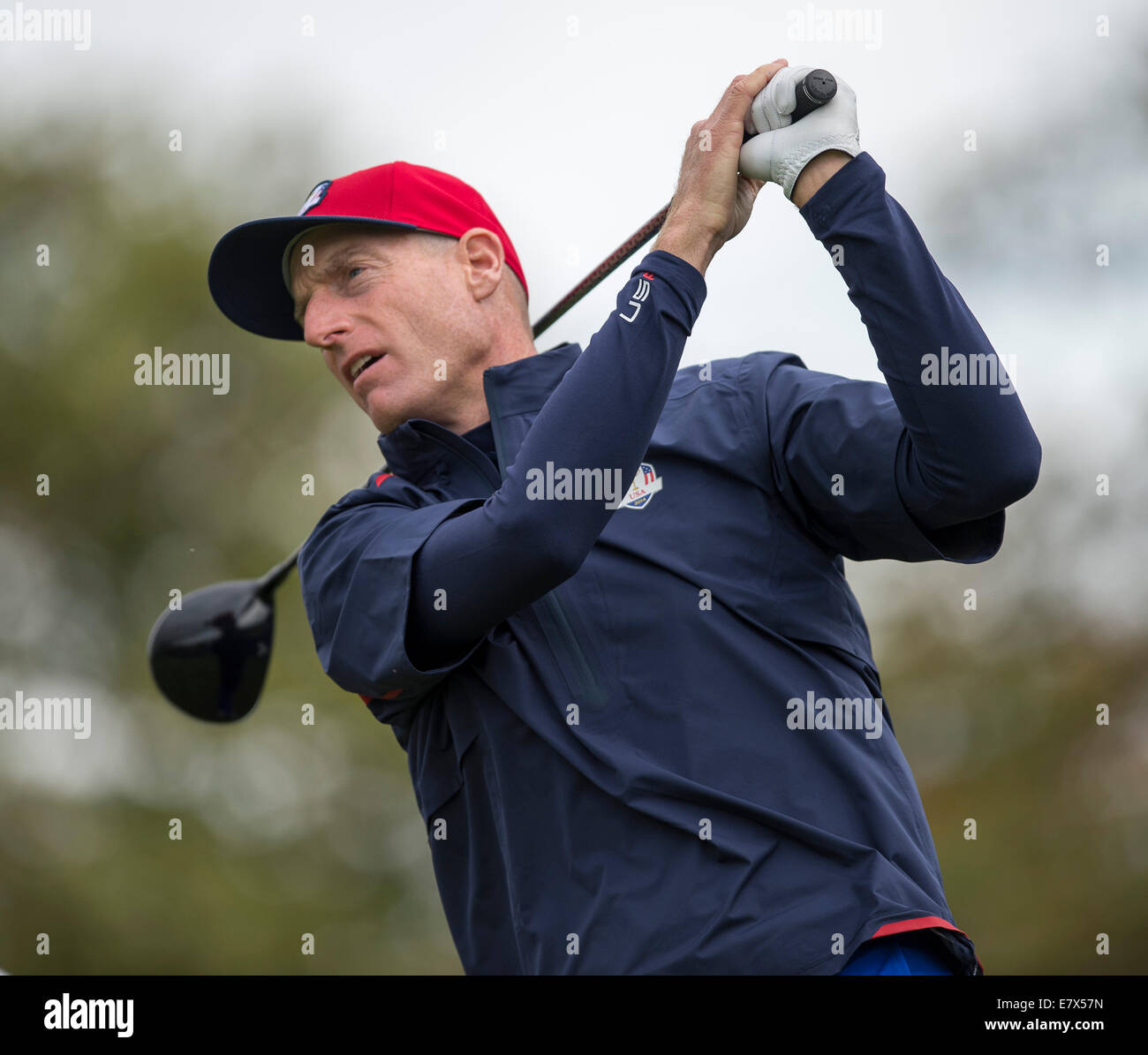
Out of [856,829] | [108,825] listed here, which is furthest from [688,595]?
[108,825]

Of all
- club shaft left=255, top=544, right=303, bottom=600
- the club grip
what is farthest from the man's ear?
club shaft left=255, top=544, right=303, bottom=600

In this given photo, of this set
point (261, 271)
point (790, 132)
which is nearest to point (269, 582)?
point (261, 271)

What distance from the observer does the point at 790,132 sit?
2.13 metres

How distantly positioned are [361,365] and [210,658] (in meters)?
0.96

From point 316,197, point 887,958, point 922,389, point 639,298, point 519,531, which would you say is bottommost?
point 887,958

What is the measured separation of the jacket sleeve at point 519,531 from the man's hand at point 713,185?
0.05 meters

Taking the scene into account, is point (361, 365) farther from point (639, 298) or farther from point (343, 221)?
point (639, 298)

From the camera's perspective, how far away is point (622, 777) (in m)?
2.08

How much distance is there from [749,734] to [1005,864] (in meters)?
11.8

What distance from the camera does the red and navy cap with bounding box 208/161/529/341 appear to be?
2734 millimetres

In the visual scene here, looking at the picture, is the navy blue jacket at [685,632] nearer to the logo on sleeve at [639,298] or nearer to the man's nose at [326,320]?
the logo on sleeve at [639,298]

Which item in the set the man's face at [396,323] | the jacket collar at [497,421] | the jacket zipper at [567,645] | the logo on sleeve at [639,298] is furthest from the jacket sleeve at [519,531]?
the man's face at [396,323]

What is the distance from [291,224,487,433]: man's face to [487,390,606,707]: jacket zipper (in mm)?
566

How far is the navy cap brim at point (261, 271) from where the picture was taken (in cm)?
274
